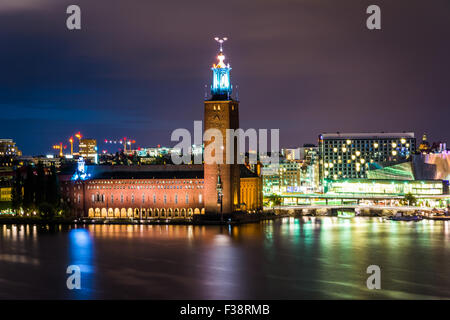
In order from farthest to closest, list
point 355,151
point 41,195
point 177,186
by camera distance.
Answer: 1. point 355,151
2. point 41,195
3. point 177,186

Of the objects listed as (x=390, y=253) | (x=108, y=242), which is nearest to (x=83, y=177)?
(x=108, y=242)

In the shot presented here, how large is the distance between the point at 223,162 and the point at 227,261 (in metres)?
15.4

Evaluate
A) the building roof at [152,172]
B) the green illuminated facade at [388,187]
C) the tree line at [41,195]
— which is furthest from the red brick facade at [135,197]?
the green illuminated facade at [388,187]

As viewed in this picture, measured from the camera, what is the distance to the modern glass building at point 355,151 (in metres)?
87.9

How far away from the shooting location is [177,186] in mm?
49188

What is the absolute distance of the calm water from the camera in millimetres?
25984

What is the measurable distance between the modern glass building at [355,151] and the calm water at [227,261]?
139ft

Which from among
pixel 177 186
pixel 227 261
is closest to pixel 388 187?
pixel 177 186

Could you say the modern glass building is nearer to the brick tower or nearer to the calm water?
the calm water

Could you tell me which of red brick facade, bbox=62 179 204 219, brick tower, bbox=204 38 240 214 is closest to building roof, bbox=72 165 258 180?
red brick facade, bbox=62 179 204 219

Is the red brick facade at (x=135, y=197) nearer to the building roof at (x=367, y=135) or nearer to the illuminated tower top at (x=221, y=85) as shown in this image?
the illuminated tower top at (x=221, y=85)

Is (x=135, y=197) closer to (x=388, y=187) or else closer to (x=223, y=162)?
(x=223, y=162)

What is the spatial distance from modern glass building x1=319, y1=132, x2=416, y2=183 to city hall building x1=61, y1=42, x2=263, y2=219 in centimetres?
3709

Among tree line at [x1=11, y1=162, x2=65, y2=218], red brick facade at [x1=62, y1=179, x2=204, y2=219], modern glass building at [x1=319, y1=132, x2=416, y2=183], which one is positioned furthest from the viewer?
modern glass building at [x1=319, y1=132, x2=416, y2=183]
